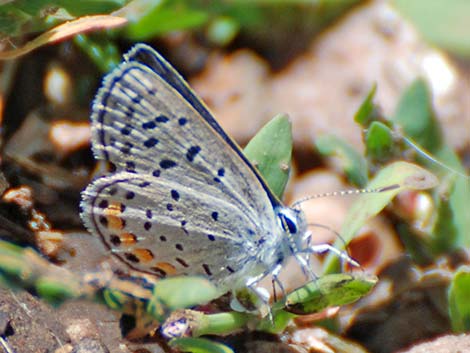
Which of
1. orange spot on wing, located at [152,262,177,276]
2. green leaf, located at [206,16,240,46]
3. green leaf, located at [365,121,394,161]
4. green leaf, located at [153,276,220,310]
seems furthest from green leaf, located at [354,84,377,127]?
green leaf, located at [153,276,220,310]

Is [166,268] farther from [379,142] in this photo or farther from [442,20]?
[442,20]

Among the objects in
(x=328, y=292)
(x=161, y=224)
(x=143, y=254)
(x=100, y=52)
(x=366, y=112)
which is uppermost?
(x=100, y=52)

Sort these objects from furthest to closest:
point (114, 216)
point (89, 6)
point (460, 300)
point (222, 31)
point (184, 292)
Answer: point (222, 31)
point (89, 6)
point (460, 300)
point (114, 216)
point (184, 292)

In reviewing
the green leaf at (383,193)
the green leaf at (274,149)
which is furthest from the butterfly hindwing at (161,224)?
the green leaf at (383,193)

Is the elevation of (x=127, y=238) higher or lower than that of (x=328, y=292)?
higher

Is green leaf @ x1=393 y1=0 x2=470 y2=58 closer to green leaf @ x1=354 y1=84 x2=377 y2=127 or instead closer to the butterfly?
green leaf @ x1=354 y1=84 x2=377 y2=127

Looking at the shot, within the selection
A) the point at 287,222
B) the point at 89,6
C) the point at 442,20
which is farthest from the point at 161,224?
the point at 442,20
